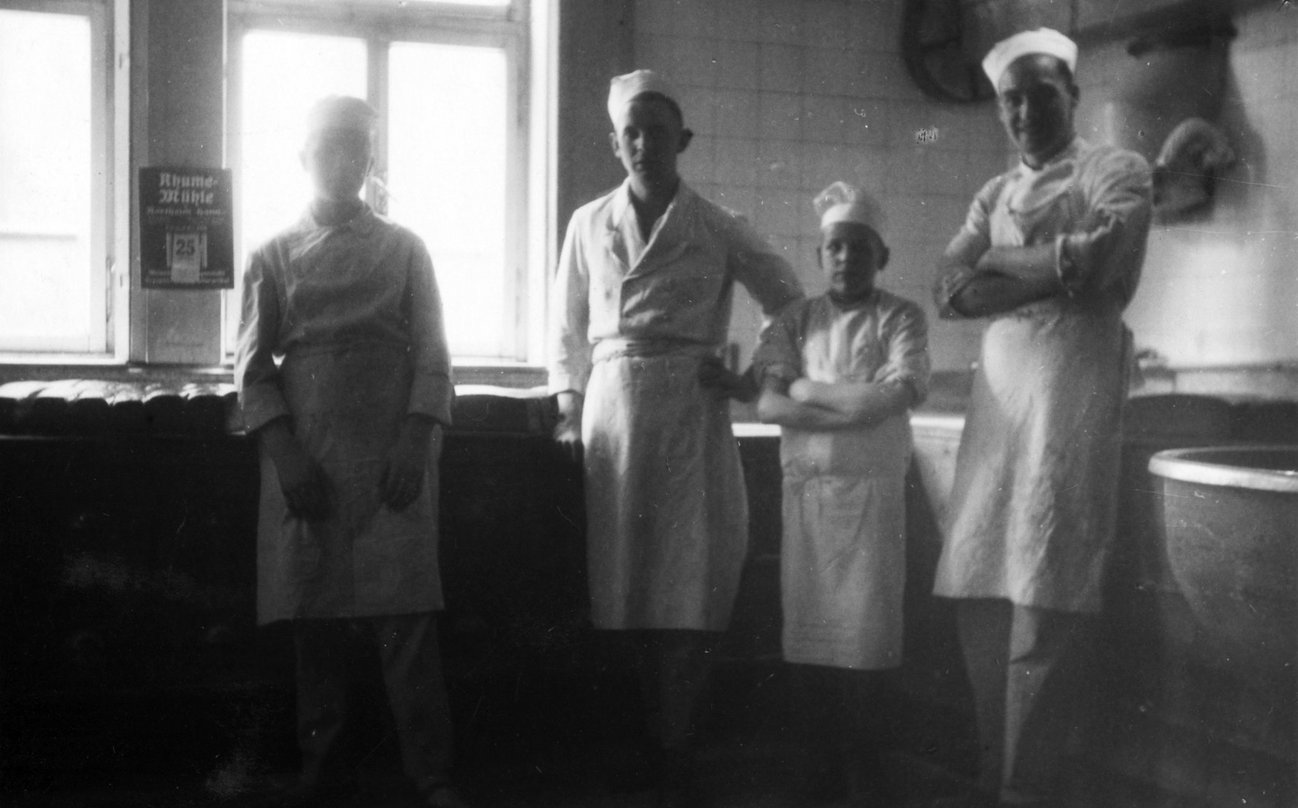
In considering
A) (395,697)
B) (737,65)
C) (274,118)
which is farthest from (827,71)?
(395,697)

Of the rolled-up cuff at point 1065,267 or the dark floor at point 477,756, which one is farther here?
the dark floor at point 477,756

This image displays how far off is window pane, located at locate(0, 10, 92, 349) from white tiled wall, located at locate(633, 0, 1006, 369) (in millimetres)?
1856

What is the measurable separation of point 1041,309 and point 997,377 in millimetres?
173

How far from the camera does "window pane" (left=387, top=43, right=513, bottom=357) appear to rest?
13.3ft

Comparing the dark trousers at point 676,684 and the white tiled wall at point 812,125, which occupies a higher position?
the white tiled wall at point 812,125

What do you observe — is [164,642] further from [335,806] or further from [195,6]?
[195,6]

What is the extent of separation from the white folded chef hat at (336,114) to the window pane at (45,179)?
1.76m

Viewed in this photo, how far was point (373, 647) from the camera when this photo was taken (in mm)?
2973

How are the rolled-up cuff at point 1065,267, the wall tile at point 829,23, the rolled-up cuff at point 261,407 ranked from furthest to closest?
the wall tile at point 829,23
the rolled-up cuff at point 261,407
the rolled-up cuff at point 1065,267

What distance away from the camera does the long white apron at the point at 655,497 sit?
108 inches

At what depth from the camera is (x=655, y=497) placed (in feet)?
9.09

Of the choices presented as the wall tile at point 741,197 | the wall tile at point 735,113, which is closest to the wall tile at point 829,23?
the wall tile at point 735,113

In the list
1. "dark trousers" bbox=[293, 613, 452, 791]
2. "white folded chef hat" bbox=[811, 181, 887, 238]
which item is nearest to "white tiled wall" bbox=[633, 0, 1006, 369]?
"white folded chef hat" bbox=[811, 181, 887, 238]

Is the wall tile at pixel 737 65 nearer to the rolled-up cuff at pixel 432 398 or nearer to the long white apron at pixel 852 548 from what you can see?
the long white apron at pixel 852 548
